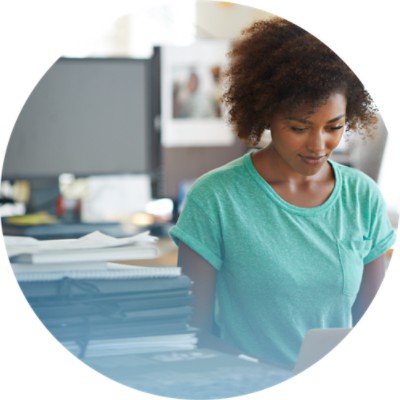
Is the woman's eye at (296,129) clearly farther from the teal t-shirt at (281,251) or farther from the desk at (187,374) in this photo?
the desk at (187,374)

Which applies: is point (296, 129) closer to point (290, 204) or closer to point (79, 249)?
point (290, 204)

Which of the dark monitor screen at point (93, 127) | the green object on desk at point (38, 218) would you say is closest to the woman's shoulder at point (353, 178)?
the green object on desk at point (38, 218)

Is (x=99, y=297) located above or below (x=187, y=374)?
above

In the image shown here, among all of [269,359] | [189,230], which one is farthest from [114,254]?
[269,359]

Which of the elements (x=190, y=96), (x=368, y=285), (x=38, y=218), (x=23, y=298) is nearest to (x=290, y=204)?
(x=368, y=285)

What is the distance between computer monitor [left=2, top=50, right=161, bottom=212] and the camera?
199 centimetres

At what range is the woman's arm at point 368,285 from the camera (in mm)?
913

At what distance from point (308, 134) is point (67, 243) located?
12.5 inches

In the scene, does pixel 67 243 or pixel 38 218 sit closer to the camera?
pixel 67 243

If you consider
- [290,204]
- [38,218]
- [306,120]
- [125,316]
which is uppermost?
[306,120]

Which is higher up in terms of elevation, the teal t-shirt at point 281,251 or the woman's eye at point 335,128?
the woman's eye at point 335,128

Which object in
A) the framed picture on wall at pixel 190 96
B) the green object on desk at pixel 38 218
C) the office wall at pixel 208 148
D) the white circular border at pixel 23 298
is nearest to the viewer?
the white circular border at pixel 23 298

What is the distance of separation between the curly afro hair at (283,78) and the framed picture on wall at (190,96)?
28 cm

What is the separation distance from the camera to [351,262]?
940mm
